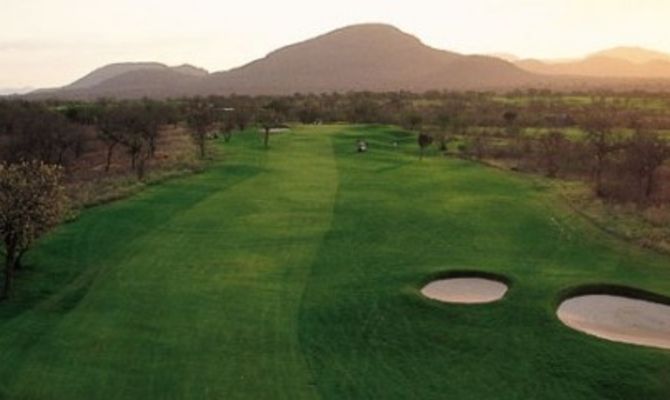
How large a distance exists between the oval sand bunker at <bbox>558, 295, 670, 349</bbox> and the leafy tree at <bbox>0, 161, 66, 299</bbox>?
21.9m

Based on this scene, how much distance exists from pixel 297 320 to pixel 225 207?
21.0 m

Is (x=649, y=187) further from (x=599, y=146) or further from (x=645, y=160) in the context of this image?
(x=599, y=146)

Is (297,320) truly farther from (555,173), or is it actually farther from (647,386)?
(555,173)

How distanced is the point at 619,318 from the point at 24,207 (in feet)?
80.7

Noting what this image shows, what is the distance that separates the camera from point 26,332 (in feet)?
93.0

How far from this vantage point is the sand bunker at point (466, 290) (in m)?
30.7

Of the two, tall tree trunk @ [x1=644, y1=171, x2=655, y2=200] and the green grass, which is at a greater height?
tall tree trunk @ [x1=644, y1=171, x2=655, y2=200]

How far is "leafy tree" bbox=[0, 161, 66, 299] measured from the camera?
32.0 metres

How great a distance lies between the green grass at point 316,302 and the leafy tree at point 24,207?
2174 millimetres

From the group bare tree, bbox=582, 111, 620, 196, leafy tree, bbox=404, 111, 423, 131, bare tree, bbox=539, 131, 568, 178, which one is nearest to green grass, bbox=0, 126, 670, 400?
bare tree, bbox=582, 111, 620, 196

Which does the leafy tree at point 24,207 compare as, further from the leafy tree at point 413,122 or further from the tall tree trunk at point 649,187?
the leafy tree at point 413,122

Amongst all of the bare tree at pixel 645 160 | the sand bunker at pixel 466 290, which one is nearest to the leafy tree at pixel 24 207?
the sand bunker at pixel 466 290

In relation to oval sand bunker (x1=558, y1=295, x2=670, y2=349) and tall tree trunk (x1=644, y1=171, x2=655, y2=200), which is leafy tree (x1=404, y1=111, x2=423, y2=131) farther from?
oval sand bunker (x1=558, y1=295, x2=670, y2=349)

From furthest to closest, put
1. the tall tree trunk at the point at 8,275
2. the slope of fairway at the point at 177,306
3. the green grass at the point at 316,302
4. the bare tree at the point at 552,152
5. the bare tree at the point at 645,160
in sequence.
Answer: the bare tree at the point at 552,152
the bare tree at the point at 645,160
the tall tree trunk at the point at 8,275
the slope of fairway at the point at 177,306
the green grass at the point at 316,302
